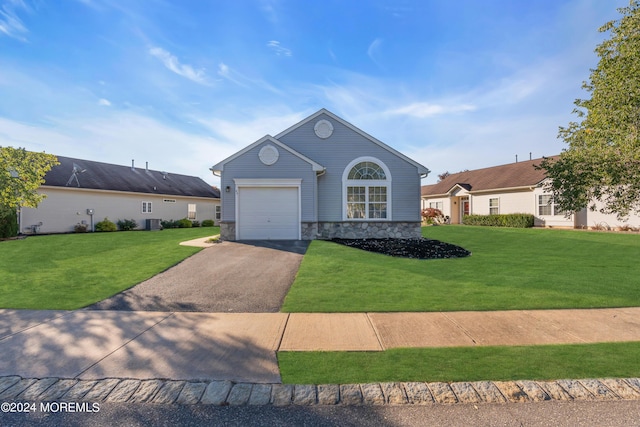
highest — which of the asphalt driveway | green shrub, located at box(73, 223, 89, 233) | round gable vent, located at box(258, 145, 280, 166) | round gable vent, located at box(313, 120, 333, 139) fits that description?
round gable vent, located at box(313, 120, 333, 139)

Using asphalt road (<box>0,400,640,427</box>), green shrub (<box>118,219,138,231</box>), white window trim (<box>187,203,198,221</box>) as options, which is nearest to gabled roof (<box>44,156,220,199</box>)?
white window trim (<box>187,203,198,221</box>)

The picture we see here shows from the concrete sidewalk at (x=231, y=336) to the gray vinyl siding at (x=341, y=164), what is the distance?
11.0 m

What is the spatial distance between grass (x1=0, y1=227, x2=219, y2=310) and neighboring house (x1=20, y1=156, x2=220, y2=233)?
8.60 metres

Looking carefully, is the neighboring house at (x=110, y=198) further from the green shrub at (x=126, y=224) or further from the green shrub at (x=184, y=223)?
the green shrub at (x=184, y=223)

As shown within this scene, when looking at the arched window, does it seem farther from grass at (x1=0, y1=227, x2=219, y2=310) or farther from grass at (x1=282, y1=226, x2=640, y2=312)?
grass at (x1=0, y1=227, x2=219, y2=310)

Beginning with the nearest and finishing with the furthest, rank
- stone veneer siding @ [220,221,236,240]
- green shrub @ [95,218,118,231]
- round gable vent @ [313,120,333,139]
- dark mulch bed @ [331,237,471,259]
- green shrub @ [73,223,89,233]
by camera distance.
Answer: dark mulch bed @ [331,237,471,259]
stone veneer siding @ [220,221,236,240]
round gable vent @ [313,120,333,139]
green shrub @ [73,223,89,233]
green shrub @ [95,218,118,231]

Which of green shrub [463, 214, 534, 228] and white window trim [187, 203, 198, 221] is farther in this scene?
white window trim [187, 203, 198, 221]

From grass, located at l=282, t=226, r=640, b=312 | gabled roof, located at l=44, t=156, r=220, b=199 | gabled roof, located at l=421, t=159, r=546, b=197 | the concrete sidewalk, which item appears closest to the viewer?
the concrete sidewalk

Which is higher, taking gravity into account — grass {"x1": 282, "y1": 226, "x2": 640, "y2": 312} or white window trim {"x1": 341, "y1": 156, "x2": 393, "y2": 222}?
white window trim {"x1": 341, "y1": 156, "x2": 393, "y2": 222}

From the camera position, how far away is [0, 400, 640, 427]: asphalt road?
112 inches

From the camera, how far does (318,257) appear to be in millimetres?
10734

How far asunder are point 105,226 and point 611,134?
2828 cm

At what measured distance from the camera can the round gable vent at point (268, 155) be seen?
15.2 metres

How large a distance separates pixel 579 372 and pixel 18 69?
16.2 metres
